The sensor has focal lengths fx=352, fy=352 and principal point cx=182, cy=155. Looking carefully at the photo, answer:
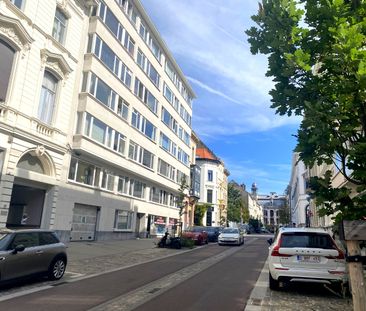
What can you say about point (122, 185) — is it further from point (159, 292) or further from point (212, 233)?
point (159, 292)

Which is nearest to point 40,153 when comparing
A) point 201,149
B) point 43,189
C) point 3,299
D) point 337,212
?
point 43,189

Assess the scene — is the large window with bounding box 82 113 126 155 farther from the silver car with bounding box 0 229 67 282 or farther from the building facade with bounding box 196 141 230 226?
A: the building facade with bounding box 196 141 230 226

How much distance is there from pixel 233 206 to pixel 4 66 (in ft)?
241

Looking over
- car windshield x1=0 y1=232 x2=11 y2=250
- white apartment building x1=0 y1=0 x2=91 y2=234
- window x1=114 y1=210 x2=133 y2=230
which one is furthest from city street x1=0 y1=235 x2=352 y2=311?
window x1=114 y1=210 x2=133 y2=230

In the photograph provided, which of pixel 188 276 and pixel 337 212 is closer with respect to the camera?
pixel 337 212

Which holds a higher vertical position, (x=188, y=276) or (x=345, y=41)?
(x=345, y=41)

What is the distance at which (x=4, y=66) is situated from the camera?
57.0ft

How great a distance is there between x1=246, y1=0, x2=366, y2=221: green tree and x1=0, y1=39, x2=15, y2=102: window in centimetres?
1513

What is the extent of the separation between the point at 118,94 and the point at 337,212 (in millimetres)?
24985

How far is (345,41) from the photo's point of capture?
4488mm

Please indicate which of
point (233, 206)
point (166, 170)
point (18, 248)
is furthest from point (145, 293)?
point (233, 206)

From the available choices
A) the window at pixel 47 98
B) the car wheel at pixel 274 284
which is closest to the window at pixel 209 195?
the window at pixel 47 98

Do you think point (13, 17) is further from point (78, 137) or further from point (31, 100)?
point (78, 137)

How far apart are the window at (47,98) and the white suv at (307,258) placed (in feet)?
51.8
